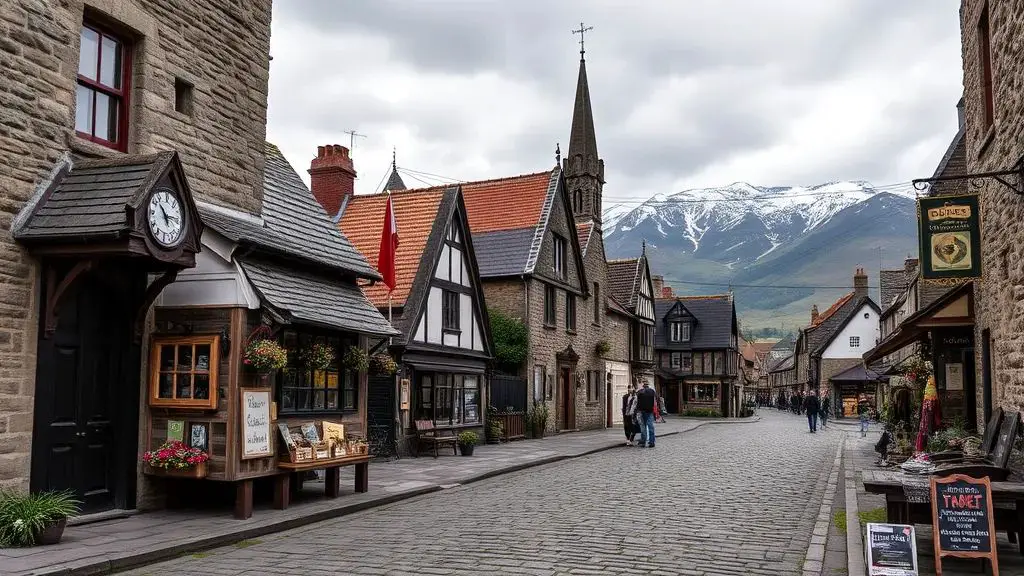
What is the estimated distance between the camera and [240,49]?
1333 cm

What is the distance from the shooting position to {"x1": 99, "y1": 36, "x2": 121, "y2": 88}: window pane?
1102 centimetres

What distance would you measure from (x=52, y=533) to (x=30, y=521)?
25cm

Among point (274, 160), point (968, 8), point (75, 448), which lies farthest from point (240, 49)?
point (968, 8)

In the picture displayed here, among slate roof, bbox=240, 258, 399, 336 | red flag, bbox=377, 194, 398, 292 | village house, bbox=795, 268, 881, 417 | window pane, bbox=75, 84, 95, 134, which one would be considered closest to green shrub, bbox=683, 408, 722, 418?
village house, bbox=795, 268, 881, 417

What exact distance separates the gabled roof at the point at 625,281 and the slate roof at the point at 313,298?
30.9m

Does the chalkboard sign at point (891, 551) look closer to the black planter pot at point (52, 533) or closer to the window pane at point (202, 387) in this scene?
the black planter pot at point (52, 533)

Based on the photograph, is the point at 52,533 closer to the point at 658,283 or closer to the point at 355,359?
the point at 355,359

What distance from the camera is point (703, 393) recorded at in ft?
210

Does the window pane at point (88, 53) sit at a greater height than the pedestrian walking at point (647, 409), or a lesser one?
greater

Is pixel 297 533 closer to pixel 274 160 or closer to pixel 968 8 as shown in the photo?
pixel 274 160

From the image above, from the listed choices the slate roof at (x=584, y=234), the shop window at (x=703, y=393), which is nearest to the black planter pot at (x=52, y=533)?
the slate roof at (x=584, y=234)

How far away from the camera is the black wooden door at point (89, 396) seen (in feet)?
32.4

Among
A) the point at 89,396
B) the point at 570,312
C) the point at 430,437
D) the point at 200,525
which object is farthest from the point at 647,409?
the point at 89,396

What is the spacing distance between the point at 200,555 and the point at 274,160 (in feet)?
28.6
